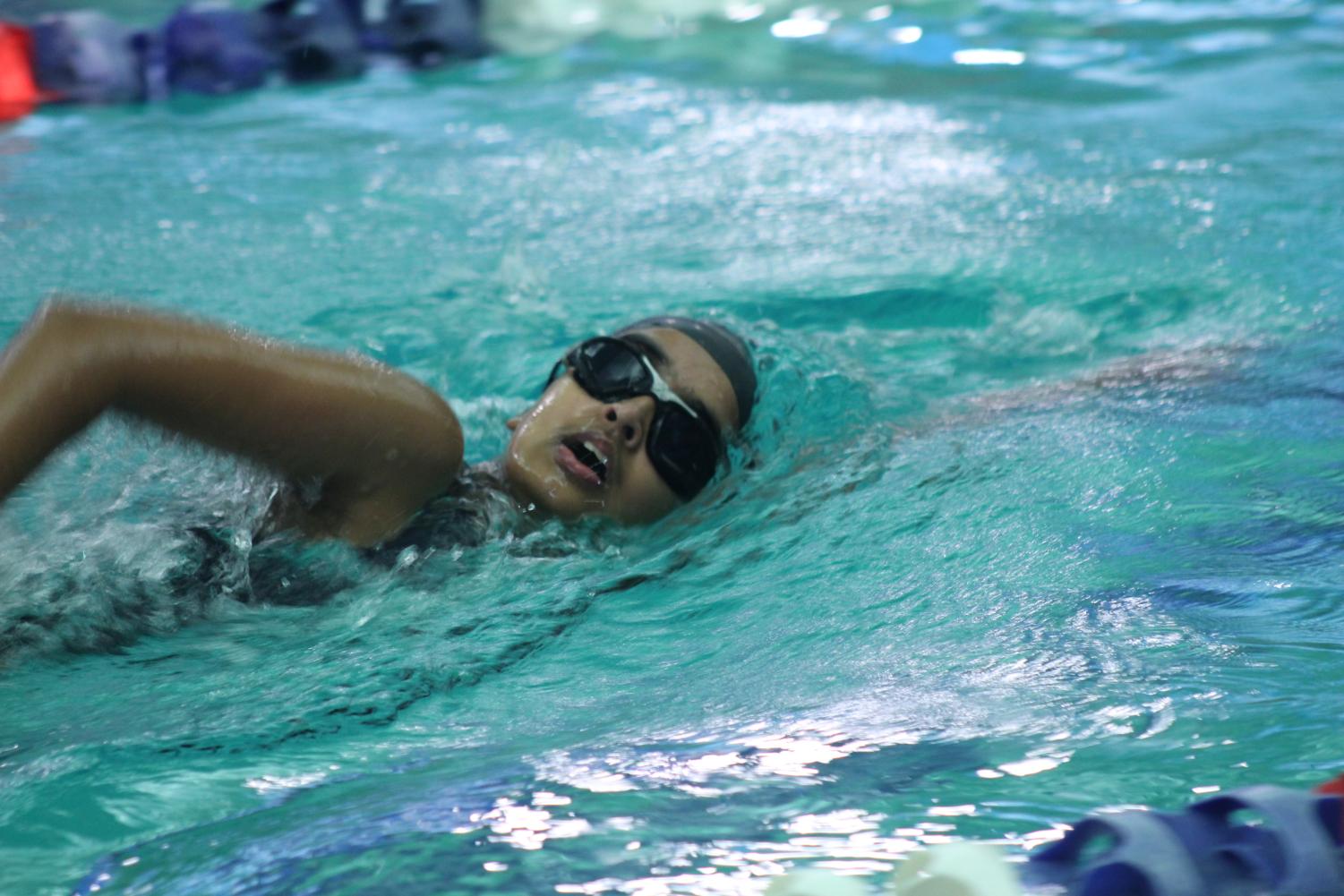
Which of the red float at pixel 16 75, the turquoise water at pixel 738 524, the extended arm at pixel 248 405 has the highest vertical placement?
the red float at pixel 16 75

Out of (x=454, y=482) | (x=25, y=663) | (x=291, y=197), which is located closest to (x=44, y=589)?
(x=25, y=663)

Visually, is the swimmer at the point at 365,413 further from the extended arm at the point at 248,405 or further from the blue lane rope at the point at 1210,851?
the blue lane rope at the point at 1210,851

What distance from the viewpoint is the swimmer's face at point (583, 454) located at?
2.76 meters

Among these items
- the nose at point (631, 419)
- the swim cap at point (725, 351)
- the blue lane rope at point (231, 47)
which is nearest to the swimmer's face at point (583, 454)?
the nose at point (631, 419)

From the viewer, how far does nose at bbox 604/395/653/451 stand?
2789mm

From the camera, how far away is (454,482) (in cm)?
271

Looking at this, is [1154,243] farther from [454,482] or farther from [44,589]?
[44,589]

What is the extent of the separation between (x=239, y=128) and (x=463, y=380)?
3.01m

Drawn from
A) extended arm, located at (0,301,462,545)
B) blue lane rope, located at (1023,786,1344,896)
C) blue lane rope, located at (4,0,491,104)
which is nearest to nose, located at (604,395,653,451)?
extended arm, located at (0,301,462,545)

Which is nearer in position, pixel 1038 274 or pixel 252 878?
pixel 252 878

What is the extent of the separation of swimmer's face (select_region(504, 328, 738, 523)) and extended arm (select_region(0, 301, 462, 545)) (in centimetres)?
23

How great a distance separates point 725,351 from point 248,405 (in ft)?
3.88

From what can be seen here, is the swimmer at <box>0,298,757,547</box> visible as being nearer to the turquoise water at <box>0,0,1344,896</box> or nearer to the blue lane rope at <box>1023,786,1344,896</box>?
the turquoise water at <box>0,0,1344,896</box>

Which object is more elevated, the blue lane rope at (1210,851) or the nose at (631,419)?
the nose at (631,419)
